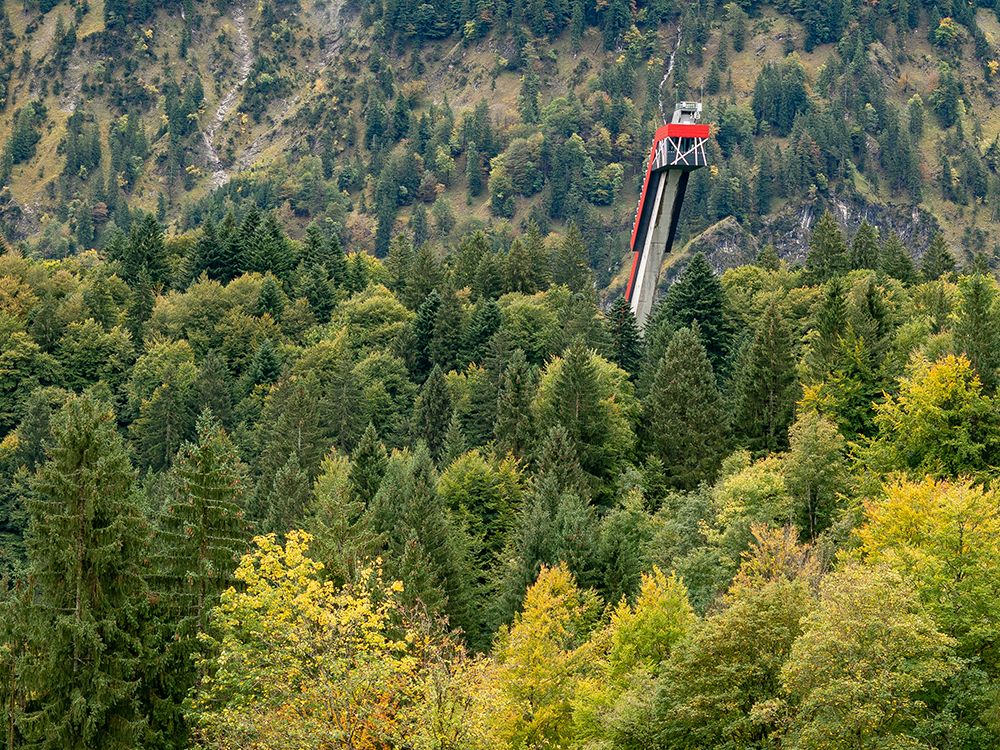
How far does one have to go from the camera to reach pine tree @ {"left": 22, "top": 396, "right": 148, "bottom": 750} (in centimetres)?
3850

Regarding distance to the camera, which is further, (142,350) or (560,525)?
(142,350)

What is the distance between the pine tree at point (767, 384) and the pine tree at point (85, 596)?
41.8 meters

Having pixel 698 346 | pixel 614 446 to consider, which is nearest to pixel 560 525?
pixel 614 446

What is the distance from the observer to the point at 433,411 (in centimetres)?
9450

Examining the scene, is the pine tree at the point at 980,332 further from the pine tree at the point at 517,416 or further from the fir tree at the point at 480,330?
the fir tree at the point at 480,330

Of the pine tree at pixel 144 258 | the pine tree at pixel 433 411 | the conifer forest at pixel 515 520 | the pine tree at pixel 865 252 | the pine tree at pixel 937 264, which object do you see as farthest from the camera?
the pine tree at pixel 144 258

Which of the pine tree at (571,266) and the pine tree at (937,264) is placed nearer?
the pine tree at (937,264)

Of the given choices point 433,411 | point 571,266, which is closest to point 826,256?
point 571,266

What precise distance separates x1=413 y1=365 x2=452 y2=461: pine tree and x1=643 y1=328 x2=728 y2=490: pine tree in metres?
19.5

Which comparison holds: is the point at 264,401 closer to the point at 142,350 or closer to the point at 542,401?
the point at 142,350

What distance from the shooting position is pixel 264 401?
109875 mm

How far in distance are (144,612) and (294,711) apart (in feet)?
52.2

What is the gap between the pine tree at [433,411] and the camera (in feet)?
308

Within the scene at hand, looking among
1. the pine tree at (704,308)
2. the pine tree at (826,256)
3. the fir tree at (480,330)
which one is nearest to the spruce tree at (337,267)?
the fir tree at (480,330)
